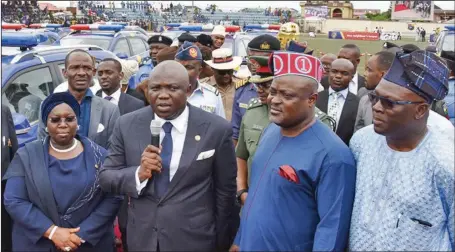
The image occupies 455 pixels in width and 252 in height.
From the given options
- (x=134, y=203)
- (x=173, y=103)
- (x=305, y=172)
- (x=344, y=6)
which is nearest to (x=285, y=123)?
(x=305, y=172)

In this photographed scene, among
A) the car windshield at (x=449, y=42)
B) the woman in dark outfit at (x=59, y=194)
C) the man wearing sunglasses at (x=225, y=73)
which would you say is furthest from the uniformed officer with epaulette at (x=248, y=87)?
the car windshield at (x=449, y=42)

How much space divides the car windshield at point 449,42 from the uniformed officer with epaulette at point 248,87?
9.55 metres

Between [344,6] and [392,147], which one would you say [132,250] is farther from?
[344,6]

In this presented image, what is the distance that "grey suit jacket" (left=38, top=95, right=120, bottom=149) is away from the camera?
4234 mm

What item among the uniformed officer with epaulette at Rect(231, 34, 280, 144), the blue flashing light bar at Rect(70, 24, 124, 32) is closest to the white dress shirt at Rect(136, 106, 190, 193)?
the uniformed officer with epaulette at Rect(231, 34, 280, 144)

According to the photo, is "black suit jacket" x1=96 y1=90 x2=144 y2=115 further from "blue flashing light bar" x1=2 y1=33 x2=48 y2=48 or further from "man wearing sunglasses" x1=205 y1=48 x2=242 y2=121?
"blue flashing light bar" x1=2 y1=33 x2=48 y2=48

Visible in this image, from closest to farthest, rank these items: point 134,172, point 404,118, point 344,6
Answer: point 404,118 → point 134,172 → point 344,6

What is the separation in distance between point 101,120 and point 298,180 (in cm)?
232

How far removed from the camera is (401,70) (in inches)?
92.0

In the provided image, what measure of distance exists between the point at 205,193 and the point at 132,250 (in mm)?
510

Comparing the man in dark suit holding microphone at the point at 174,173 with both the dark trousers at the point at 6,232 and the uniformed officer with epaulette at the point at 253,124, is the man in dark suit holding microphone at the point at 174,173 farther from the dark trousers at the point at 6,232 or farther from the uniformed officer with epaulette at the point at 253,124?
the dark trousers at the point at 6,232

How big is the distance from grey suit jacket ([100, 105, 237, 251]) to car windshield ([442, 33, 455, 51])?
38.0ft

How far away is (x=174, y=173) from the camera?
286 centimetres

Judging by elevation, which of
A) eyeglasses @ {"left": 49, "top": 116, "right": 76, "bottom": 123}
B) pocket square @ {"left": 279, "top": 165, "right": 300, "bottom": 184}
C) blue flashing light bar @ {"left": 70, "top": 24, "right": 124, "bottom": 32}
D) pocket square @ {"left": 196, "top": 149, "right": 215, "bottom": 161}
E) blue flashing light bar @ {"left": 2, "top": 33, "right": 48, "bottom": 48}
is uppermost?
blue flashing light bar @ {"left": 2, "top": 33, "right": 48, "bottom": 48}
